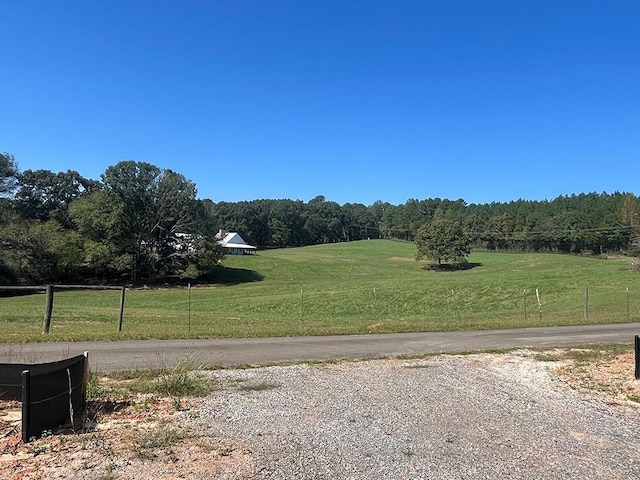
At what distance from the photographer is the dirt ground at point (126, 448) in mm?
4648

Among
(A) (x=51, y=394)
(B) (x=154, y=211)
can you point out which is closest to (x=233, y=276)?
(B) (x=154, y=211)

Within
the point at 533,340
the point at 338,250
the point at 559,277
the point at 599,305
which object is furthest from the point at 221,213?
the point at 533,340

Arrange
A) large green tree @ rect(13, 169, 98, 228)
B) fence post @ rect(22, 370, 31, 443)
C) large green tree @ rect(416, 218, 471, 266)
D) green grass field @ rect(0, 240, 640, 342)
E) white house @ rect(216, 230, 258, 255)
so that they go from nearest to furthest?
fence post @ rect(22, 370, 31, 443)
green grass field @ rect(0, 240, 640, 342)
large green tree @ rect(13, 169, 98, 228)
large green tree @ rect(416, 218, 471, 266)
white house @ rect(216, 230, 258, 255)

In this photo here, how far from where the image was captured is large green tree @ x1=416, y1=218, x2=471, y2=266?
3140 inches

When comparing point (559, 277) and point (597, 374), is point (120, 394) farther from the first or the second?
point (559, 277)

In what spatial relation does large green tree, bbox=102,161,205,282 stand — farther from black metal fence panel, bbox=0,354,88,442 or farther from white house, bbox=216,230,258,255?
black metal fence panel, bbox=0,354,88,442

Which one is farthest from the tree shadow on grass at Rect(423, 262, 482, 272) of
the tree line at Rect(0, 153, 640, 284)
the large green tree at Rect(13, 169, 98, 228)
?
the large green tree at Rect(13, 169, 98, 228)

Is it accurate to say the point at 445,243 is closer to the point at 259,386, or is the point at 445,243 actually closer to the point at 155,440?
the point at 259,386

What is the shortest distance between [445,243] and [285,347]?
70.2 m

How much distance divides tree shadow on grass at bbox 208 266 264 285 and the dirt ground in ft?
186

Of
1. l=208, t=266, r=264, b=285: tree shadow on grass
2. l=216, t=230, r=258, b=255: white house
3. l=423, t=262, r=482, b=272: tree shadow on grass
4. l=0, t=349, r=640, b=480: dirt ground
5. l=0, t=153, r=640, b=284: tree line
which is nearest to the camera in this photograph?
l=0, t=349, r=640, b=480: dirt ground

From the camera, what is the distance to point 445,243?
262 feet

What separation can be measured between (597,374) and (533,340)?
514 cm

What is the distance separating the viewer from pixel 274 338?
1441 cm
